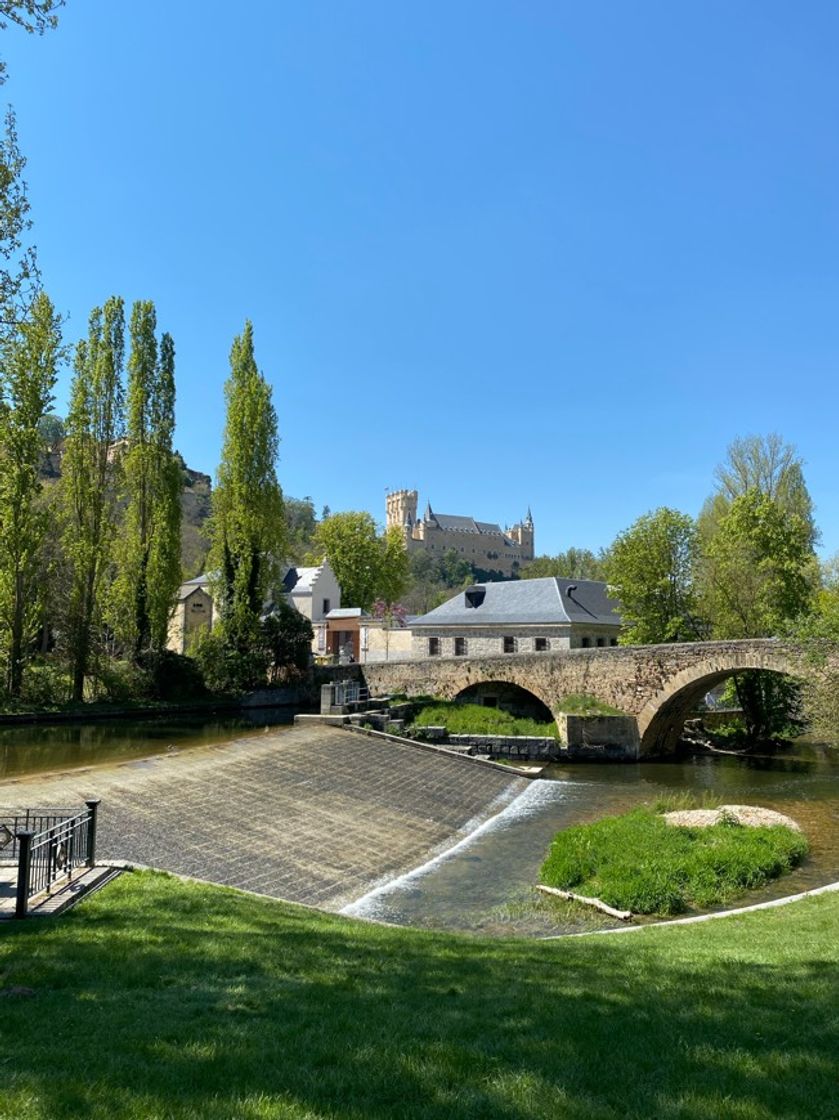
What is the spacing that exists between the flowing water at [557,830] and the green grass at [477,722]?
10.4ft

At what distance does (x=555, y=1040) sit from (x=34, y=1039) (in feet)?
11.2

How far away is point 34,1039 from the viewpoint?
15.9 ft

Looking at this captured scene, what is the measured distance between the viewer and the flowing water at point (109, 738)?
72.0 ft

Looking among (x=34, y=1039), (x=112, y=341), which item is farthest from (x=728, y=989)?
(x=112, y=341)

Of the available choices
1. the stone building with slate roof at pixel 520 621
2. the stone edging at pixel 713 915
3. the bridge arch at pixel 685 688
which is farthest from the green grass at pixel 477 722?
the stone edging at pixel 713 915

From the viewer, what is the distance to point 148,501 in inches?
1626

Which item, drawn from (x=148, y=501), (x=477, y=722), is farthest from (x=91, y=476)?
(x=477, y=722)

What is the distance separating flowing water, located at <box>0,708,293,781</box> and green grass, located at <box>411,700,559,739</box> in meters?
7.12

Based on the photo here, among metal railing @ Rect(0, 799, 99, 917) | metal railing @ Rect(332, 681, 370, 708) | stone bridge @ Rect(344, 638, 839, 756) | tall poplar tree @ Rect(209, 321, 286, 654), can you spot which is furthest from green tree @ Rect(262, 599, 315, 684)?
metal railing @ Rect(0, 799, 99, 917)

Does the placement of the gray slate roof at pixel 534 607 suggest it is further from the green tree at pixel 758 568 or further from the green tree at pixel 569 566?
the green tree at pixel 569 566

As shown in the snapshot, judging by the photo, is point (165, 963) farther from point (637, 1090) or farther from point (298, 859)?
point (298, 859)

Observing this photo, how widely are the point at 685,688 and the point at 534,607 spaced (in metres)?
14.2

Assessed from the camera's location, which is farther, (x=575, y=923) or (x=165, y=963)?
(x=575, y=923)

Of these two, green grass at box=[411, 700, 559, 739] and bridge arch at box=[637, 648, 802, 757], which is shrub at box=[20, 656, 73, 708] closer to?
green grass at box=[411, 700, 559, 739]
